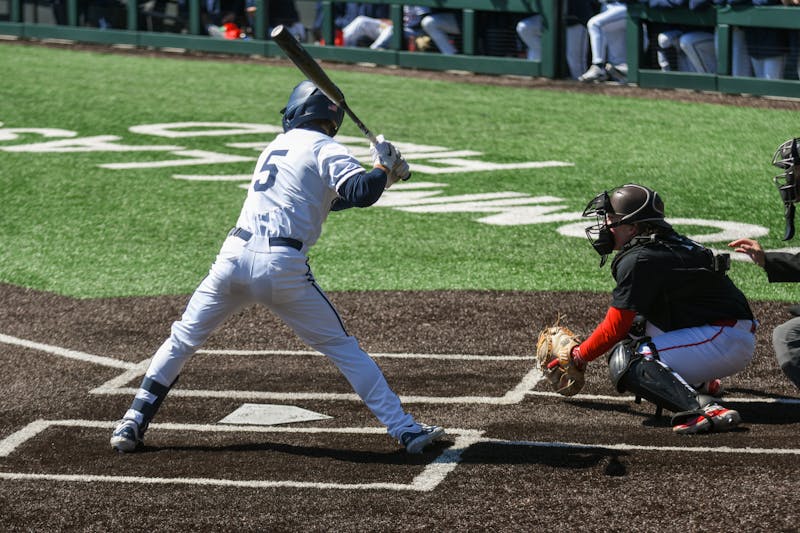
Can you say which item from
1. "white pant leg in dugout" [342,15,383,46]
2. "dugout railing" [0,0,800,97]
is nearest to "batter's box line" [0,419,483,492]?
"dugout railing" [0,0,800,97]

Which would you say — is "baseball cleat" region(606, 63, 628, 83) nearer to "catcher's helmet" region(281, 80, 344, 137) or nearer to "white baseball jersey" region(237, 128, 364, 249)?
"catcher's helmet" region(281, 80, 344, 137)

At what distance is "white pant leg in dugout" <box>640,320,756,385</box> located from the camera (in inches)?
231

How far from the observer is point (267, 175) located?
5.59 meters

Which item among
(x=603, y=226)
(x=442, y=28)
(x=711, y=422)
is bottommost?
(x=711, y=422)

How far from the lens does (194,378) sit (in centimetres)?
686

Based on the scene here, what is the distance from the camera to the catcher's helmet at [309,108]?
568cm

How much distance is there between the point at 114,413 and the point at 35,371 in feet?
3.36

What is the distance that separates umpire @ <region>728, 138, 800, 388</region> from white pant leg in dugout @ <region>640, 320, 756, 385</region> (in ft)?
0.55

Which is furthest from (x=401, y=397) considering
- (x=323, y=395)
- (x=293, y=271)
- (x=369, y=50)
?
(x=369, y=50)

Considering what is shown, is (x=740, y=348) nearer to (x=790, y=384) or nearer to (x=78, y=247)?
(x=790, y=384)

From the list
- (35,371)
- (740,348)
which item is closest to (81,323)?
(35,371)

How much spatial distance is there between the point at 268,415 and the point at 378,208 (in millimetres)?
5649

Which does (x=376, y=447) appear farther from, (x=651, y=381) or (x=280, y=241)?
(x=651, y=381)

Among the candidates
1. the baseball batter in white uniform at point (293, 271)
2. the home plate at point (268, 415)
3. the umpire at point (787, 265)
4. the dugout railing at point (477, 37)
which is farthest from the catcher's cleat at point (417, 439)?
the dugout railing at point (477, 37)
